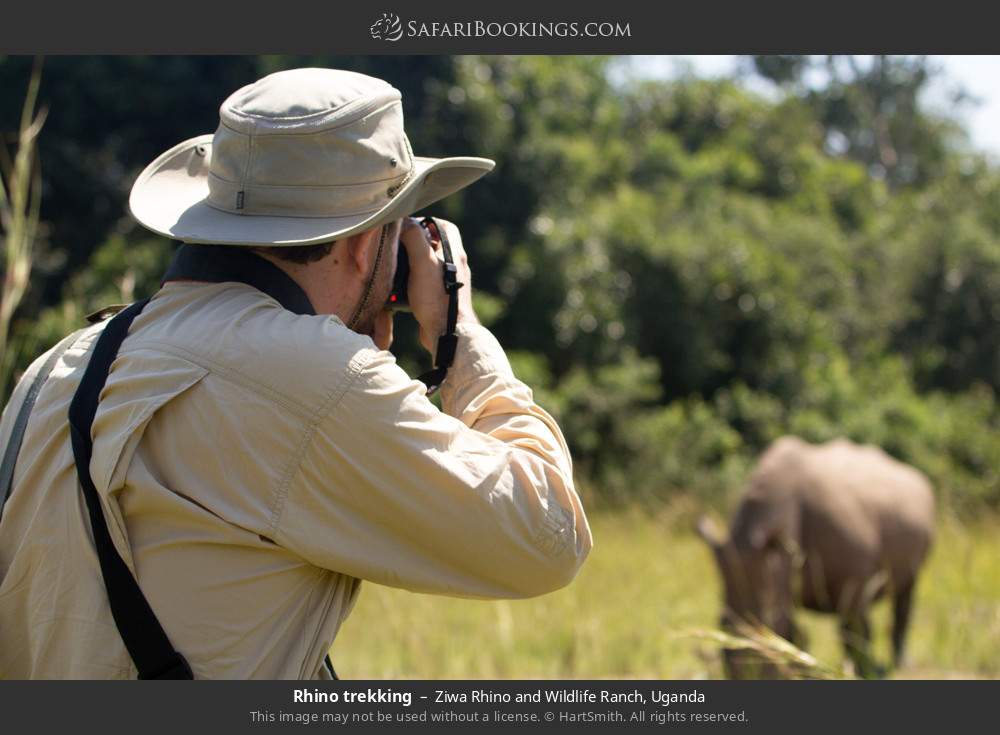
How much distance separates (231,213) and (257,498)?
495 millimetres

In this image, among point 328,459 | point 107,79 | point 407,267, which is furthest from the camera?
point 107,79

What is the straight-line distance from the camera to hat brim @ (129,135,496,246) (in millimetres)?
1983

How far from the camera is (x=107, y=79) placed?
41.2 feet

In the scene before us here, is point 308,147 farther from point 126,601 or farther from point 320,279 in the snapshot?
point 126,601

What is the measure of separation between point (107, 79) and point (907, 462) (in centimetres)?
973

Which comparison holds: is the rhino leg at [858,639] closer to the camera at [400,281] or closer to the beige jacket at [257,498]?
the camera at [400,281]

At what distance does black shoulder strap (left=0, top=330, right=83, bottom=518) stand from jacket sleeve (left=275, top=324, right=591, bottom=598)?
0.50 metres

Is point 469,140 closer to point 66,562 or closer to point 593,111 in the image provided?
point 593,111

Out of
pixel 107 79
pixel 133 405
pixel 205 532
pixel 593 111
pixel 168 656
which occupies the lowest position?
pixel 593 111

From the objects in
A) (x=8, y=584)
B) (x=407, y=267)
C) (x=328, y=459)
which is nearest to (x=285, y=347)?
(x=328, y=459)

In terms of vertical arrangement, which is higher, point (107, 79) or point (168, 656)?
point (168, 656)

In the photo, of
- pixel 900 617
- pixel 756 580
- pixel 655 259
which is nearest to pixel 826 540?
pixel 900 617

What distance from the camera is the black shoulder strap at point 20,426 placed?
2.03m

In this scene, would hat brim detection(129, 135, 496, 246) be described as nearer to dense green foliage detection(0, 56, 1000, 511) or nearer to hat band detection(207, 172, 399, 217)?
hat band detection(207, 172, 399, 217)
